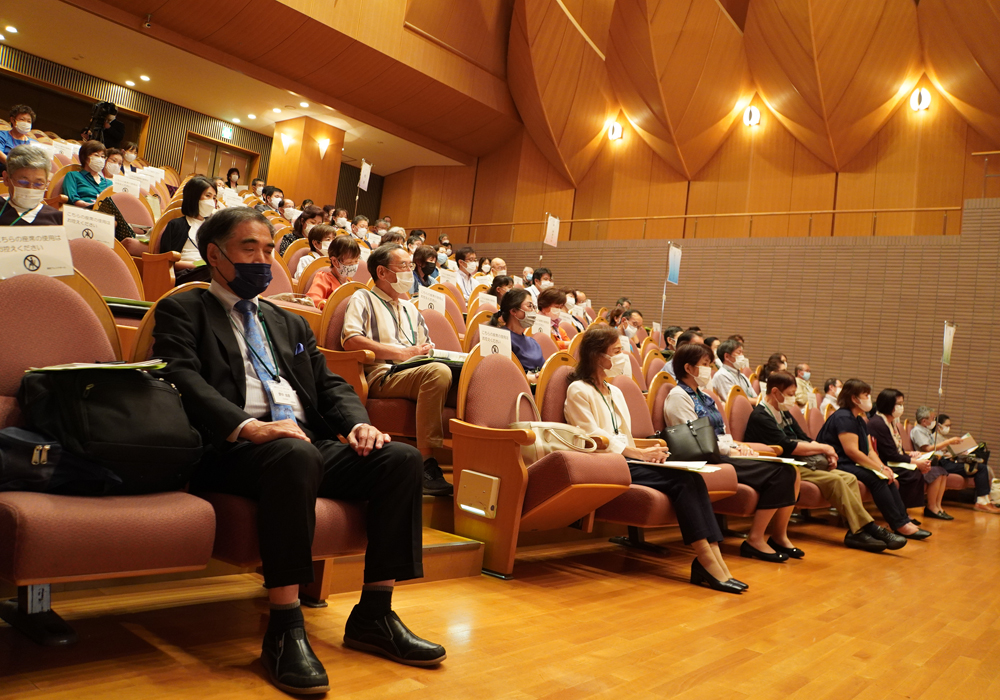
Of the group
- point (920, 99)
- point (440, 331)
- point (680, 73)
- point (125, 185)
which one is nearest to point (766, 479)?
point (440, 331)

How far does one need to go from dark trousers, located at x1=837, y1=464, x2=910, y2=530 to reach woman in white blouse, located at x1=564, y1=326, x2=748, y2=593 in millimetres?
2119

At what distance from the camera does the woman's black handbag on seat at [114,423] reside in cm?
139

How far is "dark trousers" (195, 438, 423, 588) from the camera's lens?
5.00ft

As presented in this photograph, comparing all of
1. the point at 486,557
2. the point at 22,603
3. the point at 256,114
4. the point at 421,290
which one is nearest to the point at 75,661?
the point at 22,603

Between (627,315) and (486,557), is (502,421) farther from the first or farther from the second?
(627,315)

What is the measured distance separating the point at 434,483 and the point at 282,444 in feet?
4.83

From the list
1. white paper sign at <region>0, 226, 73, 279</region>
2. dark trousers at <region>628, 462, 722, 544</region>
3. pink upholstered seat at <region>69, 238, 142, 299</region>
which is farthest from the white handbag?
white paper sign at <region>0, 226, 73, 279</region>

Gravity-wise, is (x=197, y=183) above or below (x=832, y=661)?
above

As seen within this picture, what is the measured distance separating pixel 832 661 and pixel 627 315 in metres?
5.83

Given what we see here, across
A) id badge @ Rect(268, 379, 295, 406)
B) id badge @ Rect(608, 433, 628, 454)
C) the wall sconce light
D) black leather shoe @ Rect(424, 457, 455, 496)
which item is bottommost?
black leather shoe @ Rect(424, 457, 455, 496)

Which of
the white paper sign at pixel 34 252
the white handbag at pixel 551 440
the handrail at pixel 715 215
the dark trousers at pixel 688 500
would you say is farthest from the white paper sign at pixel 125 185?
the handrail at pixel 715 215

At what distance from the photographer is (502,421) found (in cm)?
287

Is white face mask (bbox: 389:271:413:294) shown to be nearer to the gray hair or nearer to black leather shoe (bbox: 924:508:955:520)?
the gray hair

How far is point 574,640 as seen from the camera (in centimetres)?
206
